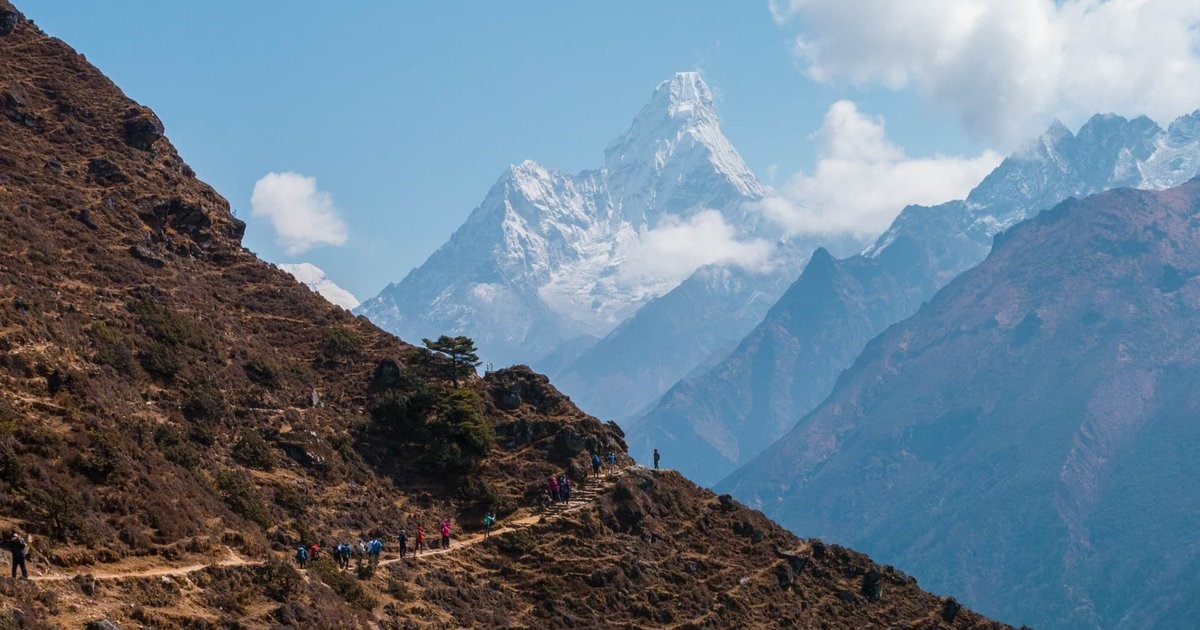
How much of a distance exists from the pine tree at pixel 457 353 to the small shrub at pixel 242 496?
27.8 metres

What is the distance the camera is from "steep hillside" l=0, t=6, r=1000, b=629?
6131 cm

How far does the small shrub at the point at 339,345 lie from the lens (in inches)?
3952

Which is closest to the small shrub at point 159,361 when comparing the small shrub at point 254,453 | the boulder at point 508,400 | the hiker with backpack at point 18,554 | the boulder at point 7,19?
the small shrub at point 254,453

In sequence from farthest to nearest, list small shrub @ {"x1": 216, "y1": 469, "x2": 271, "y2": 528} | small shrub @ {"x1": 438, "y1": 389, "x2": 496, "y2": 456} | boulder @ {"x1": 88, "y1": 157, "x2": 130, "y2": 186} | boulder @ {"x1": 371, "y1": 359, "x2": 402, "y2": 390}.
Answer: boulder @ {"x1": 88, "y1": 157, "x2": 130, "y2": 186} → boulder @ {"x1": 371, "y1": 359, "x2": 402, "y2": 390} → small shrub @ {"x1": 438, "y1": 389, "x2": 496, "y2": 456} → small shrub @ {"x1": 216, "y1": 469, "x2": 271, "y2": 528}

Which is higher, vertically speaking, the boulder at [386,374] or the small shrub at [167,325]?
the boulder at [386,374]

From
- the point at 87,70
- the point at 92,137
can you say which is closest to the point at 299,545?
the point at 92,137

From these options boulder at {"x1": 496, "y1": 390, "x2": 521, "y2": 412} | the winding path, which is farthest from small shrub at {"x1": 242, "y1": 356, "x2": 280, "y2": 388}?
the winding path

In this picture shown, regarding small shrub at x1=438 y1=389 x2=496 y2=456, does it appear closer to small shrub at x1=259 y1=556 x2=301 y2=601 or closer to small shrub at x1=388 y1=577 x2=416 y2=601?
small shrub at x1=388 y1=577 x2=416 y2=601

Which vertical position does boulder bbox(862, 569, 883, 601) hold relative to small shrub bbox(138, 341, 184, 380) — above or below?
above

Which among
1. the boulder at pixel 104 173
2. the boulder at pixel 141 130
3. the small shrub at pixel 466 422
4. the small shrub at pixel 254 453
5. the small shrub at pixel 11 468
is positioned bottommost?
the small shrub at pixel 11 468

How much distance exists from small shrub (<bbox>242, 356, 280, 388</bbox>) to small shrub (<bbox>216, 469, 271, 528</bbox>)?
14899 millimetres

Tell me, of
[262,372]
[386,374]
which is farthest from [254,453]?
[386,374]

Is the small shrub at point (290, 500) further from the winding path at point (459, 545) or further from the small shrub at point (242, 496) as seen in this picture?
the winding path at point (459, 545)

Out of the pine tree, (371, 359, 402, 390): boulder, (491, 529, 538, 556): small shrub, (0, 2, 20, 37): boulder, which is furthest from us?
(0, 2, 20, 37): boulder
